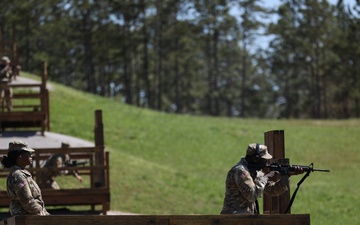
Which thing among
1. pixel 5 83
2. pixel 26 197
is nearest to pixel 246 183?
pixel 26 197

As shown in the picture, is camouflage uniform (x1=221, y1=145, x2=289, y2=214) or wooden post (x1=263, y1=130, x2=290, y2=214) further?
wooden post (x1=263, y1=130, x2=290, y2=214)

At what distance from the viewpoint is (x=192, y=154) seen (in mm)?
35031

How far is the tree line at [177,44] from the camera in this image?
71812 millimetres

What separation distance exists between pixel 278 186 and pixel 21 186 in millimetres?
3061

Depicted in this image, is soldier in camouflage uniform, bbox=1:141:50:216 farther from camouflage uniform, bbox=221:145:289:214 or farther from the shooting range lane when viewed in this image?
the shooting range lane

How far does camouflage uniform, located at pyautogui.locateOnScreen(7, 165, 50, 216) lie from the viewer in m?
10.0

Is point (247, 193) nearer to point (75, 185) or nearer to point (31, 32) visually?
point (75, 185)

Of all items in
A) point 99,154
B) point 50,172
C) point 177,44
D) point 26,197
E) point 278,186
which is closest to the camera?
point 26,197

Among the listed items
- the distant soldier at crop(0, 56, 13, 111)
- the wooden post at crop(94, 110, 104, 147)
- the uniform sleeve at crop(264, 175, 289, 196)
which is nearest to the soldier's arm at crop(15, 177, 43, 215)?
the uniform sleeve at crop(264, 175, 289, 196)

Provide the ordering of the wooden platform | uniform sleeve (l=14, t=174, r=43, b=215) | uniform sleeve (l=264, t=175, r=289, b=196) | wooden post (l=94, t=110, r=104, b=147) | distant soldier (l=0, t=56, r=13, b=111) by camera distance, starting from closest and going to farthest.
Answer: the wooden platform → uniform sleeve (l=14, t=174, r=43, b=215) → uniform sleeve (l=264, t=175, r=289, b=196) → wooden post (l=94, t=110, r=104, b=147) → distant soldier (l=0, t=56, r=13, b=111)

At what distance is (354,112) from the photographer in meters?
82.2

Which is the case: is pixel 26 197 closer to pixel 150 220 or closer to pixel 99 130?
pixel 150 220

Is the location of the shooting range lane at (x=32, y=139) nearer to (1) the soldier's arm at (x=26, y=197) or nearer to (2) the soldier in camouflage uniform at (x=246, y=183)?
(1) the soldier's arm at (x=26, y=197)

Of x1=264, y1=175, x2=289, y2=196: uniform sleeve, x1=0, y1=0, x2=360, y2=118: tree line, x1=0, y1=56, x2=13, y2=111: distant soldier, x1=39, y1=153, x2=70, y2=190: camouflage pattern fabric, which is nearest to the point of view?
x1=264, y1=175, x2=289, y2=196: uniform sleeve
